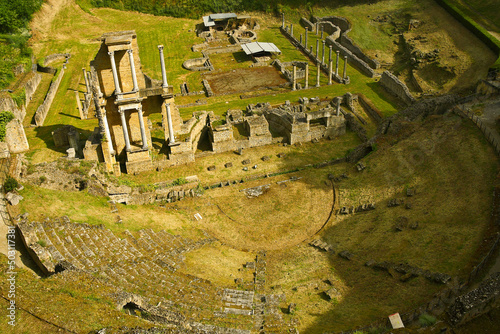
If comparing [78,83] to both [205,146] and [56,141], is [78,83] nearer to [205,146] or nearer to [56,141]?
[56,141]

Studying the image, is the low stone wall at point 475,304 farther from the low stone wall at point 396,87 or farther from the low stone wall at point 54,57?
the low stone wall at point 54,57

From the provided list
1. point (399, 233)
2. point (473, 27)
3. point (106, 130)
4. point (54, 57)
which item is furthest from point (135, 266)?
point (473, 27)

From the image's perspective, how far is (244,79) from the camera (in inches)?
2351

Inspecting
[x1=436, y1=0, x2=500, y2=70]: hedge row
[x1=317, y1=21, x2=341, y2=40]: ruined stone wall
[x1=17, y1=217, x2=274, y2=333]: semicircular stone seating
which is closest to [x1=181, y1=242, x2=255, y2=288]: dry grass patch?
[x1=17, y1=217, x2=274, y2=333]: semicircular stone seating

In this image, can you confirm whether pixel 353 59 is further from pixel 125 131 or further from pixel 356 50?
pixel 125 131

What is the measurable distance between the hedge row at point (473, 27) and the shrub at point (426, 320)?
36847 millimetres

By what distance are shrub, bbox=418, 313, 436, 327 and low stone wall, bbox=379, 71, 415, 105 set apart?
33.5 m

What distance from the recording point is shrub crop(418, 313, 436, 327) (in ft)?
65.2

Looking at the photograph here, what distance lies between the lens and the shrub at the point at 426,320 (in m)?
19.9

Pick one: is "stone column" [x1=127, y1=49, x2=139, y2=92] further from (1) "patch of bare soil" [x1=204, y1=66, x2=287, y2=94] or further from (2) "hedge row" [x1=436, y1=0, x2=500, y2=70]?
(2) "hedge row" [x1=436, y1=0, x2=500, y2=70]

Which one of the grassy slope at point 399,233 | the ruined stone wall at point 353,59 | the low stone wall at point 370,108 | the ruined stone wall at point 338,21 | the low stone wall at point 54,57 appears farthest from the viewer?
the ruined stone wall at point 338,21

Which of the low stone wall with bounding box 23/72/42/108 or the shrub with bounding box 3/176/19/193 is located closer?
the shrub with bounding box 3/176/19/193

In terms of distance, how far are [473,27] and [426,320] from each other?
171ft

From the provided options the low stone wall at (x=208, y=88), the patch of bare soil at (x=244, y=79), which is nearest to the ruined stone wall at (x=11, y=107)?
the low stone wall at (x=208, y=88)
